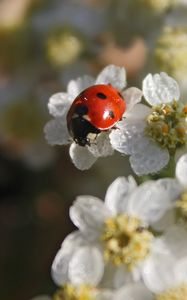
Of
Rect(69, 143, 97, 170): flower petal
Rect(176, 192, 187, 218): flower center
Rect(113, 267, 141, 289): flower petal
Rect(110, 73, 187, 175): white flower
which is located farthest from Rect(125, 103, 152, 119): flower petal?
Rect(113, 267, 141, 289): flower petal

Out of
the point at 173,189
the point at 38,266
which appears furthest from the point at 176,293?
the point at 38,266

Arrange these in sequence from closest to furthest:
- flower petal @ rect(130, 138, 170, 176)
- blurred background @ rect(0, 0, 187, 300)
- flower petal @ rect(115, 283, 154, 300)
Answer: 1. flower petal @ rect(115, 283, 154, 300)
2. flower petal @ rect(130, 138, 170, 176)
3. blurred background @ rect(0, 0, 187, 300)

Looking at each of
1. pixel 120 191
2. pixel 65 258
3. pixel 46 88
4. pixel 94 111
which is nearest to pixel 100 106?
pixel 94 111

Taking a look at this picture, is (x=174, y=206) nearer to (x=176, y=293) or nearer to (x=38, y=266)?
(x=176, y=293)

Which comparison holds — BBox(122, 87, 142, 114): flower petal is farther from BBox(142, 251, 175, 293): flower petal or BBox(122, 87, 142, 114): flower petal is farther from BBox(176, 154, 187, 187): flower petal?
BBox(142, 251, 175, 293): flower petal

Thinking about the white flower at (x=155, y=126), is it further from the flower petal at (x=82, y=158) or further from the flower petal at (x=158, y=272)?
the flower petal at (x=158, y=272)

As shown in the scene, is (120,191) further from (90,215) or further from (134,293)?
(134,293)
